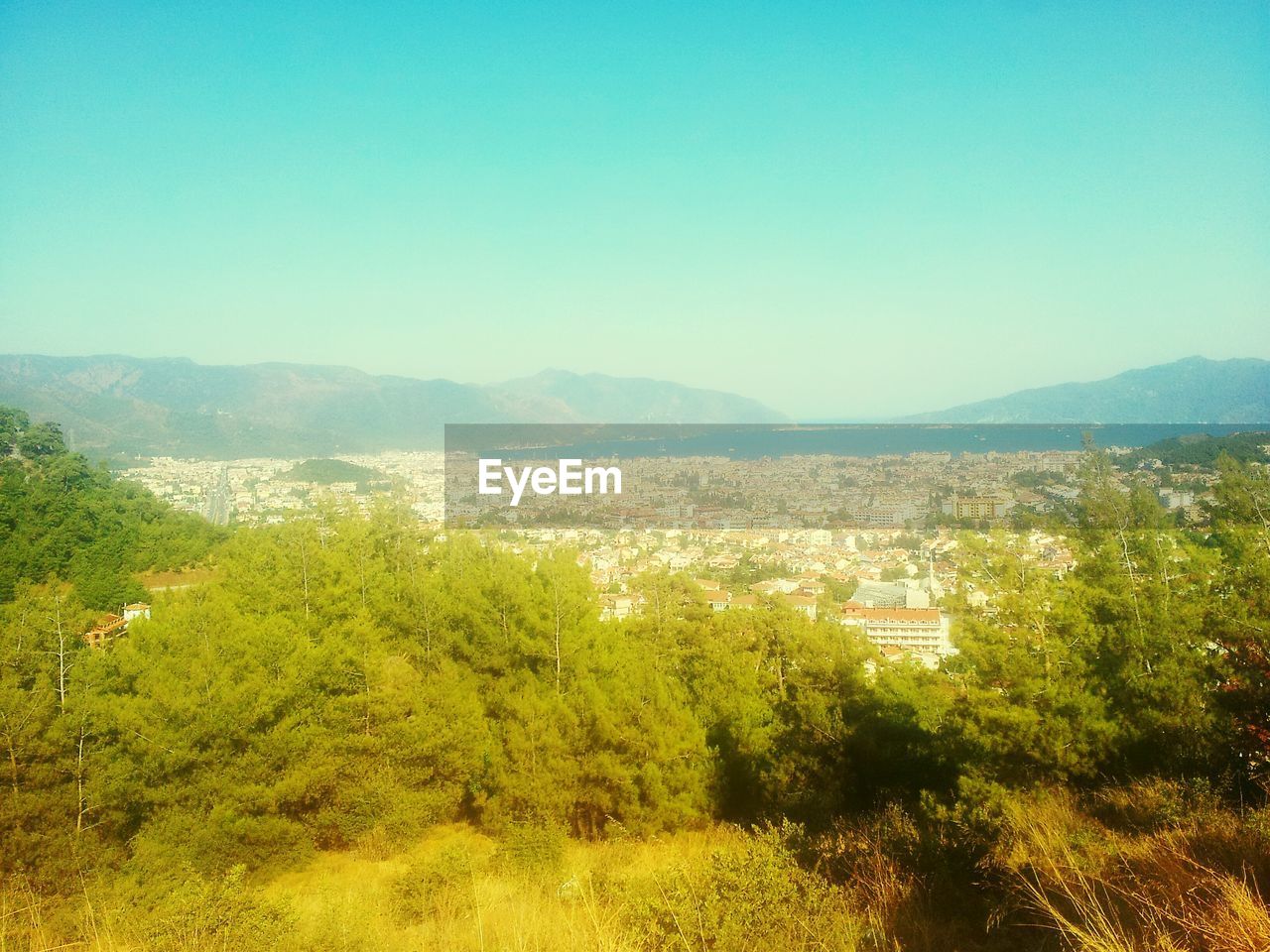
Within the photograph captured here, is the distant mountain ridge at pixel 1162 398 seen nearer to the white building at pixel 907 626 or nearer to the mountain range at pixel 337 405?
the mountain range at pixel 337 405

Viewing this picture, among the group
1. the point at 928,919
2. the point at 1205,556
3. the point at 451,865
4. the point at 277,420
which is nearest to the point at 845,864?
the point at 928,919
